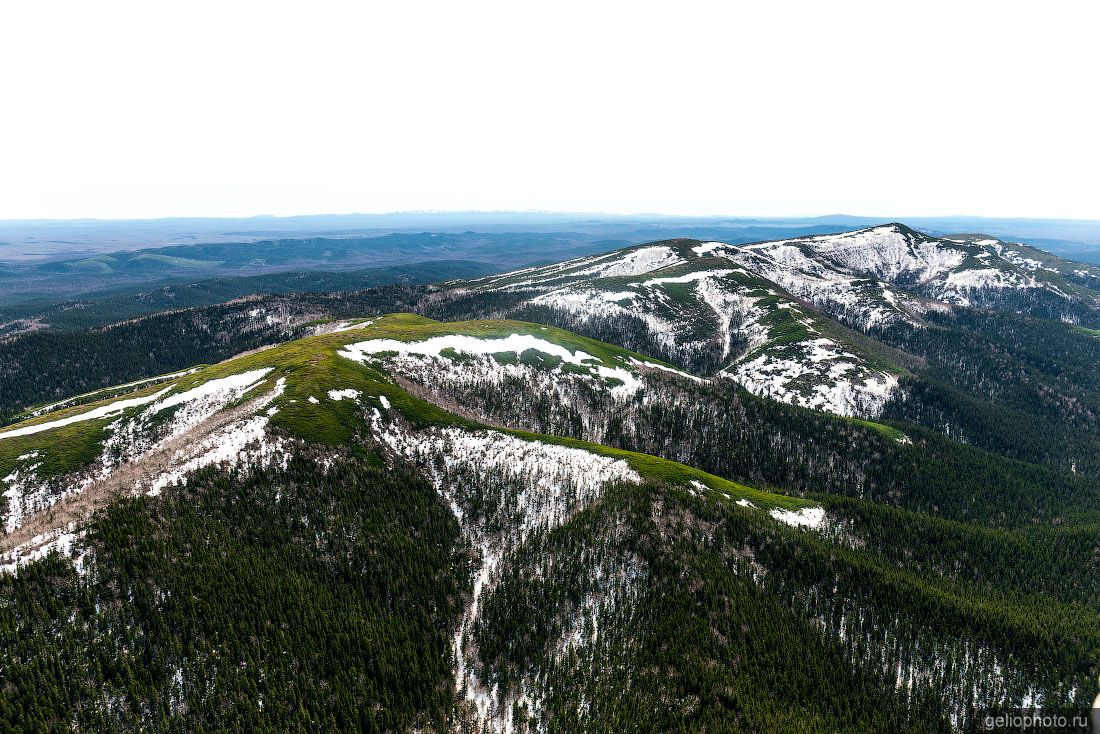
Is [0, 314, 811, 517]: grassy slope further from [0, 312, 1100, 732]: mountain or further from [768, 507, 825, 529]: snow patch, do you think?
[768, 507, 825, 529]: snow patch

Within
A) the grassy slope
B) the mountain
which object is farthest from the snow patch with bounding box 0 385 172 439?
the grassy slope

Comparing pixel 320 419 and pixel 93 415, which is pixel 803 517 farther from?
pixel 93 415

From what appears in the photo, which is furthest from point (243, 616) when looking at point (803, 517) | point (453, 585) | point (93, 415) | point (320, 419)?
point (803, 517)

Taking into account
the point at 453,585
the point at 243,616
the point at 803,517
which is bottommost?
the point at 803,517

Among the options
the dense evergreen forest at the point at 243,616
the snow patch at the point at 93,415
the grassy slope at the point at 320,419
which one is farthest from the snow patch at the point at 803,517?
the snow patch at the point at 93,415

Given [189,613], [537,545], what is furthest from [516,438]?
[189,613]

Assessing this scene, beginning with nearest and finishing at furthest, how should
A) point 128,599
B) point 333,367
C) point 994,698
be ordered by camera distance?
point 128,599 < point 994,698 < point 333,367

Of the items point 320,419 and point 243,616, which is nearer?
point 243,616

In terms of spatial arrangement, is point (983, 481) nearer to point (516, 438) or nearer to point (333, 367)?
point (516, 438)
